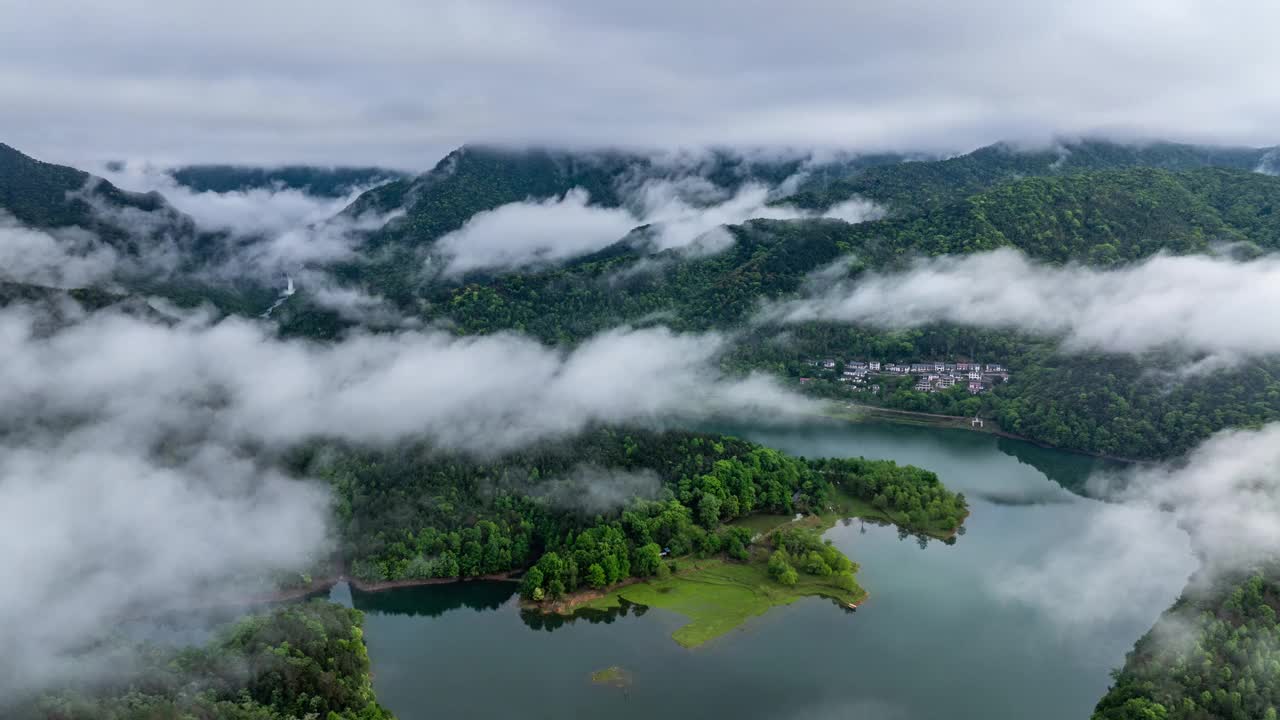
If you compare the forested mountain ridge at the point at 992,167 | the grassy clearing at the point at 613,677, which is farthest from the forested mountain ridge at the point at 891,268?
the grassy clearing at the point at 613,677

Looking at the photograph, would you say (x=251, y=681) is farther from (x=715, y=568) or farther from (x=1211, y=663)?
(x=1211, y=663)

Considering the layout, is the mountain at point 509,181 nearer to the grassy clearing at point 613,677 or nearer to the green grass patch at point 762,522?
the green grass patch at point 762,522

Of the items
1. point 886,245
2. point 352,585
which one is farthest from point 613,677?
point 886,245

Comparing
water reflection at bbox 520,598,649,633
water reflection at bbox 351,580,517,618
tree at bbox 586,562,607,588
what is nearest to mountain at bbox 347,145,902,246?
water reflection at bbox 351,580,517,618

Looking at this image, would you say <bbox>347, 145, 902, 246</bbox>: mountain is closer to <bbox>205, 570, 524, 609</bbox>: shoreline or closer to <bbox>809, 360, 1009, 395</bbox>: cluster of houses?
<bbox>809, 360, 1009, 395</bbox>: cluster of houses

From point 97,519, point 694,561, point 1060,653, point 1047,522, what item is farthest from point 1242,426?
point 97,519

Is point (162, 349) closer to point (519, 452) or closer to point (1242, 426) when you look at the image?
point (519, 452)
